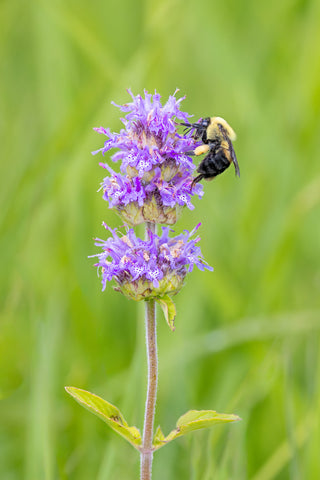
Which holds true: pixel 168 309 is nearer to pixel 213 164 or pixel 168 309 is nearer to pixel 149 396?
pixel 149 396

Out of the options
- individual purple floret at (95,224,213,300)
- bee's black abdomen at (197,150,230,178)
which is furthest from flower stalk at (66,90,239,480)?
bee's black abdomen at (197,150,230,178)

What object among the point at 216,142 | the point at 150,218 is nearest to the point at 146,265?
the point at 150,218

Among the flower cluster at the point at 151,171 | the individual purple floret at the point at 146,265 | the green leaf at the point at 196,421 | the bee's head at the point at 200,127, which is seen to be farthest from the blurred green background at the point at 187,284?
the bee's head at the point at 200,127

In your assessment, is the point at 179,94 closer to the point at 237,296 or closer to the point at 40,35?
the point at 40,35

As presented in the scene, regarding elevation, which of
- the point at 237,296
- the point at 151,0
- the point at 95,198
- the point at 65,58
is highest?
the point at 151,0

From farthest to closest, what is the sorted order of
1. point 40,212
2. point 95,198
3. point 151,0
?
point 151,0 < point 95,198 < point 40,212

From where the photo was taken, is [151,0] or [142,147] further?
[151,0]

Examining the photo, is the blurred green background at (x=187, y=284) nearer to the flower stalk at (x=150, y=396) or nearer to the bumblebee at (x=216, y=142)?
the flower stalk at (x=150, y=396)

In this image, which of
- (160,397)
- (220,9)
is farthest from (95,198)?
(220,9)
